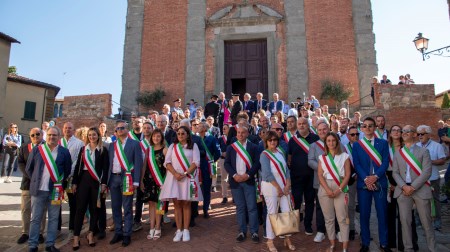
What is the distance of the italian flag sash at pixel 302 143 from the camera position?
6043mm

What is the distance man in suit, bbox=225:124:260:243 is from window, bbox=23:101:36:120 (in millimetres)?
28737

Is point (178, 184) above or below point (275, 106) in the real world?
below

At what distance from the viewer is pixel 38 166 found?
5.57 meters

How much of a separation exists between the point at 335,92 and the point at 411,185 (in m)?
10.5

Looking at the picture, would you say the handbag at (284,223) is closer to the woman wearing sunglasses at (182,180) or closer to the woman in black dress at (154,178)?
the woman wearing sunglasses at (182,180)

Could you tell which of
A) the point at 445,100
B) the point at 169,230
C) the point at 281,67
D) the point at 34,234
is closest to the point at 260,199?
the point at 169,230

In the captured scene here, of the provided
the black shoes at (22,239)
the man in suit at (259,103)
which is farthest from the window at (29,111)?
the black shoes at (22,239)

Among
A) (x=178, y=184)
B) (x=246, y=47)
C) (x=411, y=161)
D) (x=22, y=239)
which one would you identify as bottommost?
(x=22, y=239)

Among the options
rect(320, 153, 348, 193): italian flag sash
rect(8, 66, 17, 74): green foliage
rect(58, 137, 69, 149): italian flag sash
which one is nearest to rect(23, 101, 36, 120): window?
rect(8, 66, 17, 74): green foliage

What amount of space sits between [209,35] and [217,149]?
1096 centimetres

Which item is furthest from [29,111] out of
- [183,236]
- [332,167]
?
[332,167]

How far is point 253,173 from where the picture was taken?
5676 mm

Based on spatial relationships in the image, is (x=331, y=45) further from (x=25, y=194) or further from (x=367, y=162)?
(x=25, y=194)

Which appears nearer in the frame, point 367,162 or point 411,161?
point 411,161
